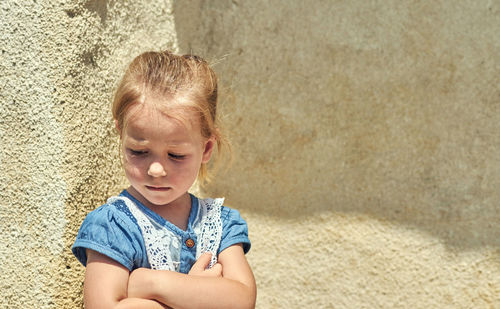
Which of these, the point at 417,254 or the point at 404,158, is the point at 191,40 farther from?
the point at 417,254

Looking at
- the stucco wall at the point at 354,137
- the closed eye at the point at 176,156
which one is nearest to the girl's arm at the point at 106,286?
the closed eye at the point at 176,156

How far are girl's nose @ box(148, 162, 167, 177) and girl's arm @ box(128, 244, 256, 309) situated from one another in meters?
0.26

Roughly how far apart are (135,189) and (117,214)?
15 centimetres

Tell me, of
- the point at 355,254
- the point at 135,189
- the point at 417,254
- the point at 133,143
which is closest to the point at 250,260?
the point at 355,254

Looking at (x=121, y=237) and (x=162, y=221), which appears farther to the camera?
(x=162, y=221)

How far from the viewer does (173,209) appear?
6.31 ft

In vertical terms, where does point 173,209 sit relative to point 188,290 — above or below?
above

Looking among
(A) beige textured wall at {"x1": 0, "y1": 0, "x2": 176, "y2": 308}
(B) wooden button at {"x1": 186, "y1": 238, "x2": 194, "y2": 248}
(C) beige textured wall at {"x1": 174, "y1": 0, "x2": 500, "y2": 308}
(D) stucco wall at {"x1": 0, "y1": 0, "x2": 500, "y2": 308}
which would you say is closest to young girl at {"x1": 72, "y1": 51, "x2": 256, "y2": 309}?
(B) wooden button at {"x1": 186, "y1": 238, "x2": 194, "y2": 248}

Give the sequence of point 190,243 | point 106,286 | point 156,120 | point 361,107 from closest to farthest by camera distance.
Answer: point 106,286
point 156,120
point 190,243
point 361,107

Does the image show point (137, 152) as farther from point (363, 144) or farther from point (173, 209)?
point (363, 144)

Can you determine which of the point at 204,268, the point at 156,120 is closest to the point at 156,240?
the point at 204,268

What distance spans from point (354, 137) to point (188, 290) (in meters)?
1.08

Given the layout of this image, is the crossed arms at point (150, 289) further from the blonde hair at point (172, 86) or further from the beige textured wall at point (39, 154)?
the blonde hair at point (172, 86)

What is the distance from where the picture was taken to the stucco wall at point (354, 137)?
237 centimetres
